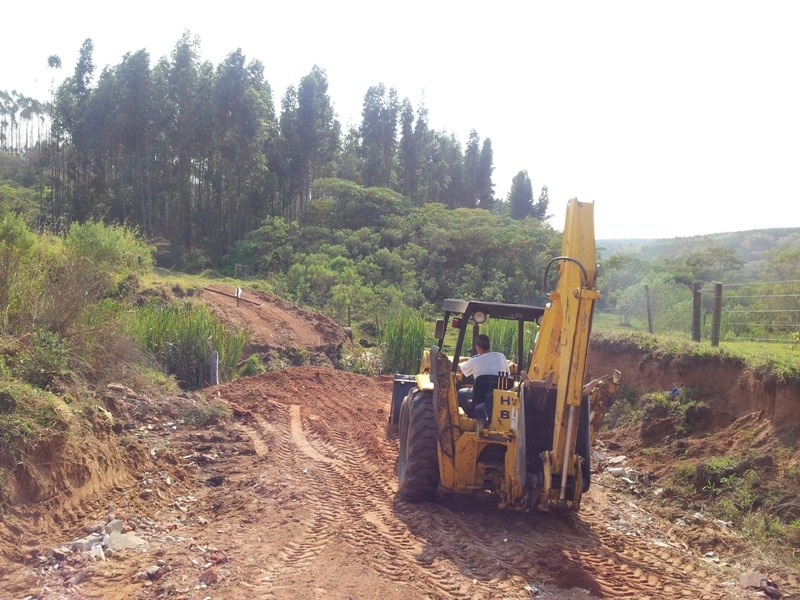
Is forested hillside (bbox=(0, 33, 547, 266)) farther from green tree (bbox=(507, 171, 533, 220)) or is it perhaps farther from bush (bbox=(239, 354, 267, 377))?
green tree (bbox=(507, 171, 533, 220))

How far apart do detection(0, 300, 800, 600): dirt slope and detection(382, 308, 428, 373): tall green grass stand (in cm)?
1028

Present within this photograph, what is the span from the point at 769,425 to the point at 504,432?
156 inches

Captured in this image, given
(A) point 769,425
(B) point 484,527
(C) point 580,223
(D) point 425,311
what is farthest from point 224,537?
(D) point 425,311

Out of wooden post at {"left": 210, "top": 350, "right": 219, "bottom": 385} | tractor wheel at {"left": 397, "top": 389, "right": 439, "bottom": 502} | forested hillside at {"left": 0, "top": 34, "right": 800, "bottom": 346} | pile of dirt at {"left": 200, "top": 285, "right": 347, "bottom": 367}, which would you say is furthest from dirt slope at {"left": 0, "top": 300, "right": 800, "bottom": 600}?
forested hillside at {"left": 0, "top": 34, "right": 800, "bottom": 346}

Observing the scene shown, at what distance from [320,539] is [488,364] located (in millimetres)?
2384

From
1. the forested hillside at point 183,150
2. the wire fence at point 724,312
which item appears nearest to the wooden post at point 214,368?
the wire fence at point 724,312

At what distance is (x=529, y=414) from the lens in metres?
6.84

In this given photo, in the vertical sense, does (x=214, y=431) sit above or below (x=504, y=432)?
below

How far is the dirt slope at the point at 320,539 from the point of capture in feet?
16.9

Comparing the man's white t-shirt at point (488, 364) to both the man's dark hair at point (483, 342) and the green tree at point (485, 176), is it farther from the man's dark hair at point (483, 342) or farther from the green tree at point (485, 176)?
the green tree at point (485, 176)

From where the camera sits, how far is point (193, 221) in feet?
135

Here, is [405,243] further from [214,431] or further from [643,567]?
[643,567]

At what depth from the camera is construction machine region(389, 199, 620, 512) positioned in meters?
6.09

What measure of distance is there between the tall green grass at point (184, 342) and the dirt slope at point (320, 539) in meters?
5.37
